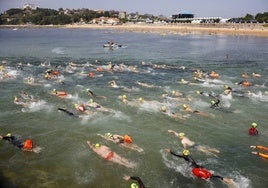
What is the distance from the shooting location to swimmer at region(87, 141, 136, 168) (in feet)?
64.7

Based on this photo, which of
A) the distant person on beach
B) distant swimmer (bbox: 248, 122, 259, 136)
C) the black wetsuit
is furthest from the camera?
distant swimmer (bbox: 248, 122, 259, 136)

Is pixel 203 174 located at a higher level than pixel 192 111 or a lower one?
lower

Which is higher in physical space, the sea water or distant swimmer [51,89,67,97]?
distant swimmer [51,89,67,97]

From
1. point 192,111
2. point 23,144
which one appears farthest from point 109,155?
point 192,111

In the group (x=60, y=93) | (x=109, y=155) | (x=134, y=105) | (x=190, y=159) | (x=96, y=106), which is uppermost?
(x=60, y=93)

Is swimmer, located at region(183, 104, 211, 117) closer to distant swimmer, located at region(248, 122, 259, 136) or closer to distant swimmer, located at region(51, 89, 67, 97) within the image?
distant swimmer, located at region(248, 122, 259, 136)

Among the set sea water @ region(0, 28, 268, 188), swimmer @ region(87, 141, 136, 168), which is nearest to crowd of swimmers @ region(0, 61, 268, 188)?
swimmer @ region(87, 141, 136, 168)

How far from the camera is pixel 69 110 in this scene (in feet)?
97.3

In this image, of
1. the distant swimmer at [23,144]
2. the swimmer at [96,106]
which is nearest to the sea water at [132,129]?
the distant swimmer at [23,144]

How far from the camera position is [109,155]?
20312 mm

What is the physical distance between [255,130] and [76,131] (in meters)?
14.7

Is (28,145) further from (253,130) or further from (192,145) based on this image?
(253,130)

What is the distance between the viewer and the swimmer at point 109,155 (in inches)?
776

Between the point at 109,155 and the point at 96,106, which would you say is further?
the point at 96,106
